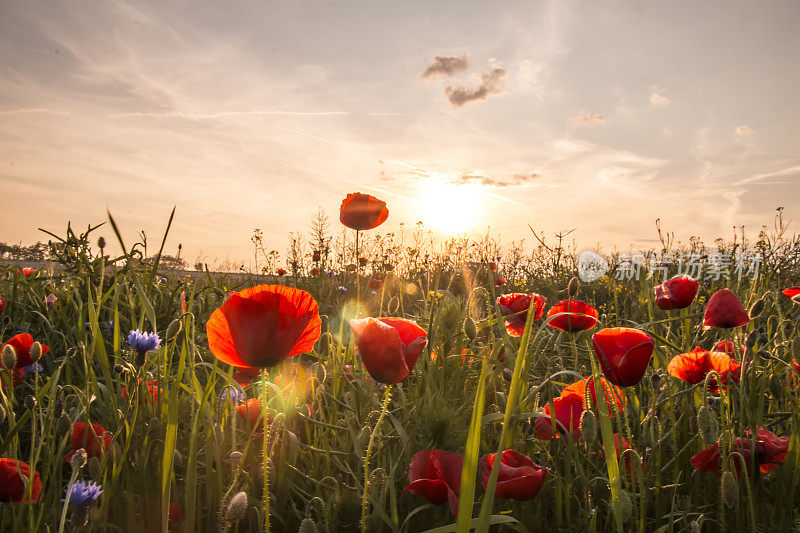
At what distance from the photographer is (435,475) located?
1060 millimetres

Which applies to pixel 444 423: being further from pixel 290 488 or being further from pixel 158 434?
pixel 158 434

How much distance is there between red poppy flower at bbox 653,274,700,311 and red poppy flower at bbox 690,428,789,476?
20.0 inches

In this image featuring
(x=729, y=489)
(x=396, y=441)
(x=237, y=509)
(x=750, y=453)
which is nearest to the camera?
(x=237, y=509)

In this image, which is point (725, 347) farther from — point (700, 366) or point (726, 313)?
point (700, 366)

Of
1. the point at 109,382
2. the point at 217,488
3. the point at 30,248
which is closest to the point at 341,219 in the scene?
the point at 109,382

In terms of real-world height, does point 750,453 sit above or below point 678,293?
below

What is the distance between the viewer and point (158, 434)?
1.37 m

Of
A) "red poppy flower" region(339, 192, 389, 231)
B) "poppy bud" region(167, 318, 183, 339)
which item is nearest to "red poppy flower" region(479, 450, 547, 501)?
"poppy bud" region(167, 318, 183, 339)

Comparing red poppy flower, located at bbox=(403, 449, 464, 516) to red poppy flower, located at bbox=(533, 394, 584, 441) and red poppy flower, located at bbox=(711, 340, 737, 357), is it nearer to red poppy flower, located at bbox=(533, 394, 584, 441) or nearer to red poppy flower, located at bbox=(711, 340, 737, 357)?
red poppy flower, located at bbox=(533, 394, 584, 441)

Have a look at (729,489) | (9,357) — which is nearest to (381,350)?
(729,489)

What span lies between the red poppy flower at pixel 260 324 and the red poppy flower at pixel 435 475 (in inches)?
15.0

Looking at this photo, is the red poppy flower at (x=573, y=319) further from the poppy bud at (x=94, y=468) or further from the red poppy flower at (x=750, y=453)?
the poppy bud at (x=94, y=468)

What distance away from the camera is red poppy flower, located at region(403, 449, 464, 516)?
103 cm

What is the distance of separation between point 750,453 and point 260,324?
1.19 meters
